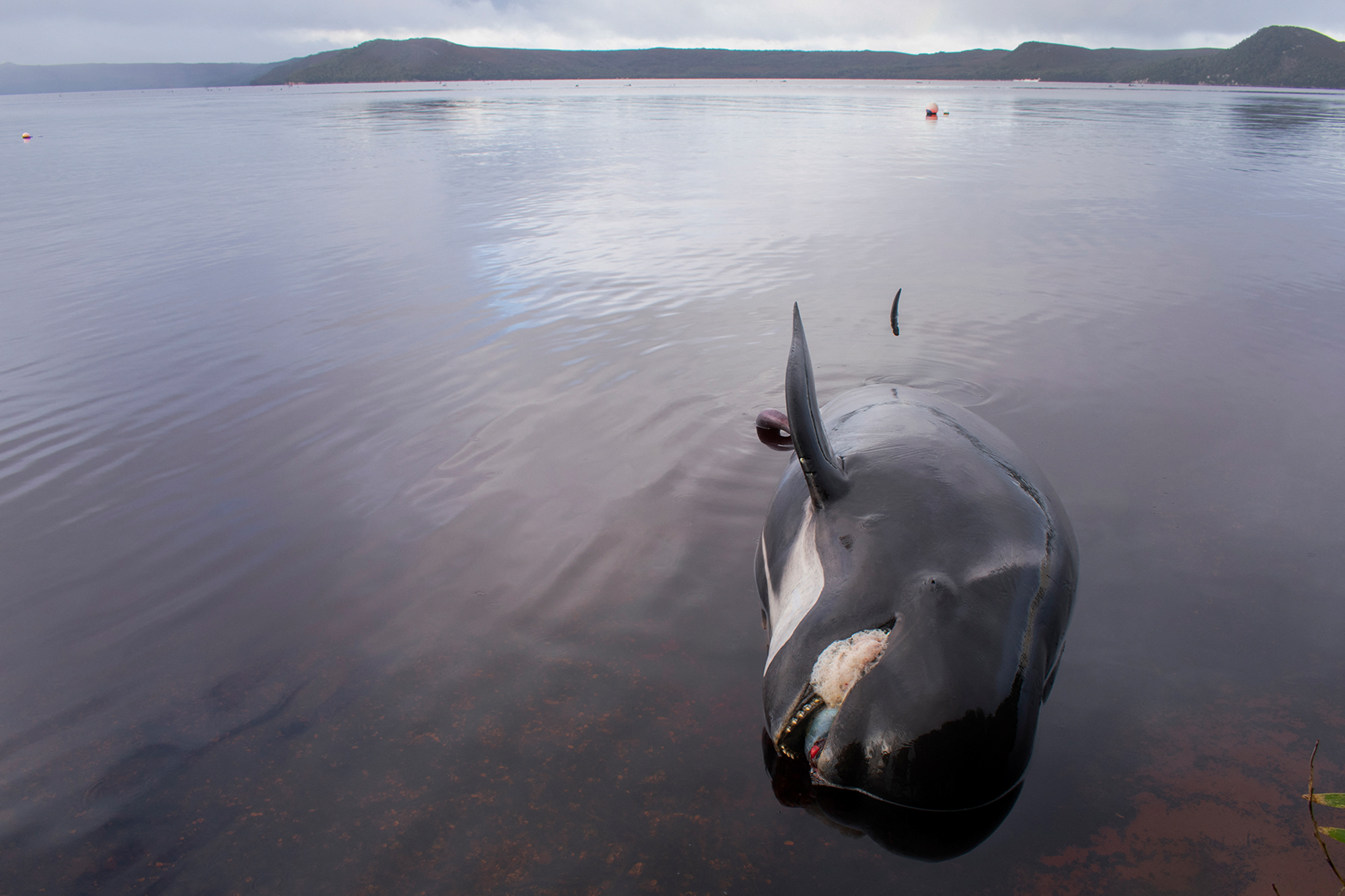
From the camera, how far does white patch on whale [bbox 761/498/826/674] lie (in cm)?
286

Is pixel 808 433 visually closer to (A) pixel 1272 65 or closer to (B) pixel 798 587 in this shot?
(B) pixel 798 587

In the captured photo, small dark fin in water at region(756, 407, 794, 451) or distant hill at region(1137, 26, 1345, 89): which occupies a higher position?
distant hill at region(1137, 26, 1345, 89)

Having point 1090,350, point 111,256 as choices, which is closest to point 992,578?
point 1090,350

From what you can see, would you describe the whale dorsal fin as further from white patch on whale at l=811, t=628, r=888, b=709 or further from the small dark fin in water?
the small dark fin in water

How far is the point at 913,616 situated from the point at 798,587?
67 centimetres

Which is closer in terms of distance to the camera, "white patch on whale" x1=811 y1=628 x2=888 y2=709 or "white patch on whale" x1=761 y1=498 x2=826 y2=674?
"white patch on whale" x1=811 y1=628 x2=888 y2=709

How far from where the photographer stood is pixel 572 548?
442cm

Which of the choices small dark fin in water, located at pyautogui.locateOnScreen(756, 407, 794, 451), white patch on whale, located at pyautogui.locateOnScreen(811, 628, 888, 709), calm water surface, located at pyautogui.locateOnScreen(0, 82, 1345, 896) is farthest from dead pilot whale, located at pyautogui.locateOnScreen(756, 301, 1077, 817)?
small dark fin in water, located at pyautogui.locateOnScreen(756, 407, 794, 451)

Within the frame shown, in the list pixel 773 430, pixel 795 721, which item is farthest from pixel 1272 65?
pixel 795 721

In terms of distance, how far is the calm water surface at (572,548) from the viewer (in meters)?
2.65

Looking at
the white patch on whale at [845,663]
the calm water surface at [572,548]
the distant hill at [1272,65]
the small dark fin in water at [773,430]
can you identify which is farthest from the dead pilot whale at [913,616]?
the distant hill at [1272,65]

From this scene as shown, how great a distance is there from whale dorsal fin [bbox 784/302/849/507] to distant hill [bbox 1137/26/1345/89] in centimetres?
13293

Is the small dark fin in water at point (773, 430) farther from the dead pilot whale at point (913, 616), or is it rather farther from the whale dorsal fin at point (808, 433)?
the whale dorsal fin at point (808, 433)

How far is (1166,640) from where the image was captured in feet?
11.5
